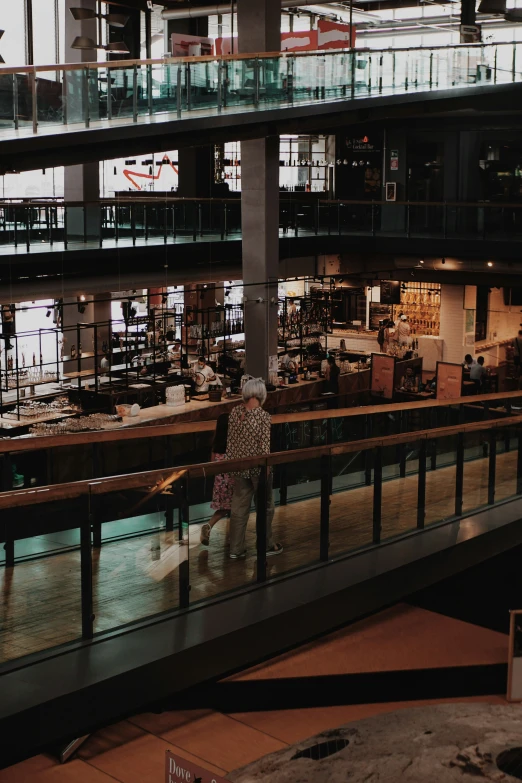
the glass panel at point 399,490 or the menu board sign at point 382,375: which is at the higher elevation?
the glass panel at point 399,490

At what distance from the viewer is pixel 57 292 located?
18109 millimetres

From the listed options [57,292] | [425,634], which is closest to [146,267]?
[57,292]

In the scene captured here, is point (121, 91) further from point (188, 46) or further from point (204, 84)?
point (188, 46)

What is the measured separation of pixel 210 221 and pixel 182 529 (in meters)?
18.5

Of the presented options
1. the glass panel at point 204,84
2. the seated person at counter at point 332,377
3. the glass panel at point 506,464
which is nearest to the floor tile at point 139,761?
the glass panel at point 506,464

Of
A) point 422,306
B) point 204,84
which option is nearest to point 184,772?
point 204,84

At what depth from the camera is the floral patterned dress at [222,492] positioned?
604cm

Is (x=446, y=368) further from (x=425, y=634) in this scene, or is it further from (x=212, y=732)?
(x=212, y=732)

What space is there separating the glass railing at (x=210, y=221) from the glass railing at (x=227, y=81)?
A: 3.86 meters

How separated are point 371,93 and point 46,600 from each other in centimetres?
1456

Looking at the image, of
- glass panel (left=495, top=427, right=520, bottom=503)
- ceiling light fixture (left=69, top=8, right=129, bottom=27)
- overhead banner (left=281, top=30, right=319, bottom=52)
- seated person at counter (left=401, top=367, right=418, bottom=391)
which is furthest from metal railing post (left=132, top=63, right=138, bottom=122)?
overhead banner (left=281, top=30, right=319, bottom=52)

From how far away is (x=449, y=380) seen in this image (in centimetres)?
1836

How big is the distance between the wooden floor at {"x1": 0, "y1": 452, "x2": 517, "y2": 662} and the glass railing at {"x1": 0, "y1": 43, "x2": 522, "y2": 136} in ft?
24.3

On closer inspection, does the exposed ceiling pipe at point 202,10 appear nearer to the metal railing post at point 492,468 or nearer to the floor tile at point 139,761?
the metal railing post at point 492,468
